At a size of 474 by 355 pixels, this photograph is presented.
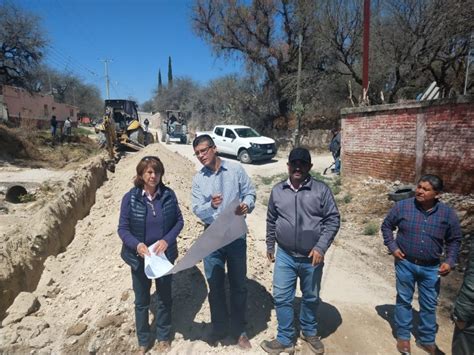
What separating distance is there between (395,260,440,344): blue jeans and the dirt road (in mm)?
243

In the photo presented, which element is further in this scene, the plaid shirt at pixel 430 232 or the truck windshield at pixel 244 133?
the truck windshield at pixel 244 133

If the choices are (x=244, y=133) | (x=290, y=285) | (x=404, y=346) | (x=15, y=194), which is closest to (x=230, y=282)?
(x=290, y=285)

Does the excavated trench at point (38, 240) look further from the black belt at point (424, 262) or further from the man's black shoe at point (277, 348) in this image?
the black belt at point (424, 262)

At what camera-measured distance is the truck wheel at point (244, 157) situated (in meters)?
16.4

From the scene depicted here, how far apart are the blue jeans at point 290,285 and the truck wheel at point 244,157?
13523 millimetres

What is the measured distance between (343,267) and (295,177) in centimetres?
306

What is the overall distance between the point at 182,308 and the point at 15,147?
1724 centimetres

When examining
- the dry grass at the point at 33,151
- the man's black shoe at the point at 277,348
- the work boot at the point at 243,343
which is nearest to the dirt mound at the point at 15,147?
the dry grass at the point at 33,151

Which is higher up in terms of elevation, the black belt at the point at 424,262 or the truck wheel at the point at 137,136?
the truck wheel at the point at 137,136

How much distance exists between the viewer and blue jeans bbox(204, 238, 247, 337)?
294cm

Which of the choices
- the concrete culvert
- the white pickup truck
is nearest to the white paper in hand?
the concrete culvert

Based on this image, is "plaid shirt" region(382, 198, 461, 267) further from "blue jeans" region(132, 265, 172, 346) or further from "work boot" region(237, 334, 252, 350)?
"blue jeans" region(132, 265, 172, 346)

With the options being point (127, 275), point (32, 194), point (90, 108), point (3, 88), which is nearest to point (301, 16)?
point (32, 194)

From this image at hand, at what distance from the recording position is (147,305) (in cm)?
298
